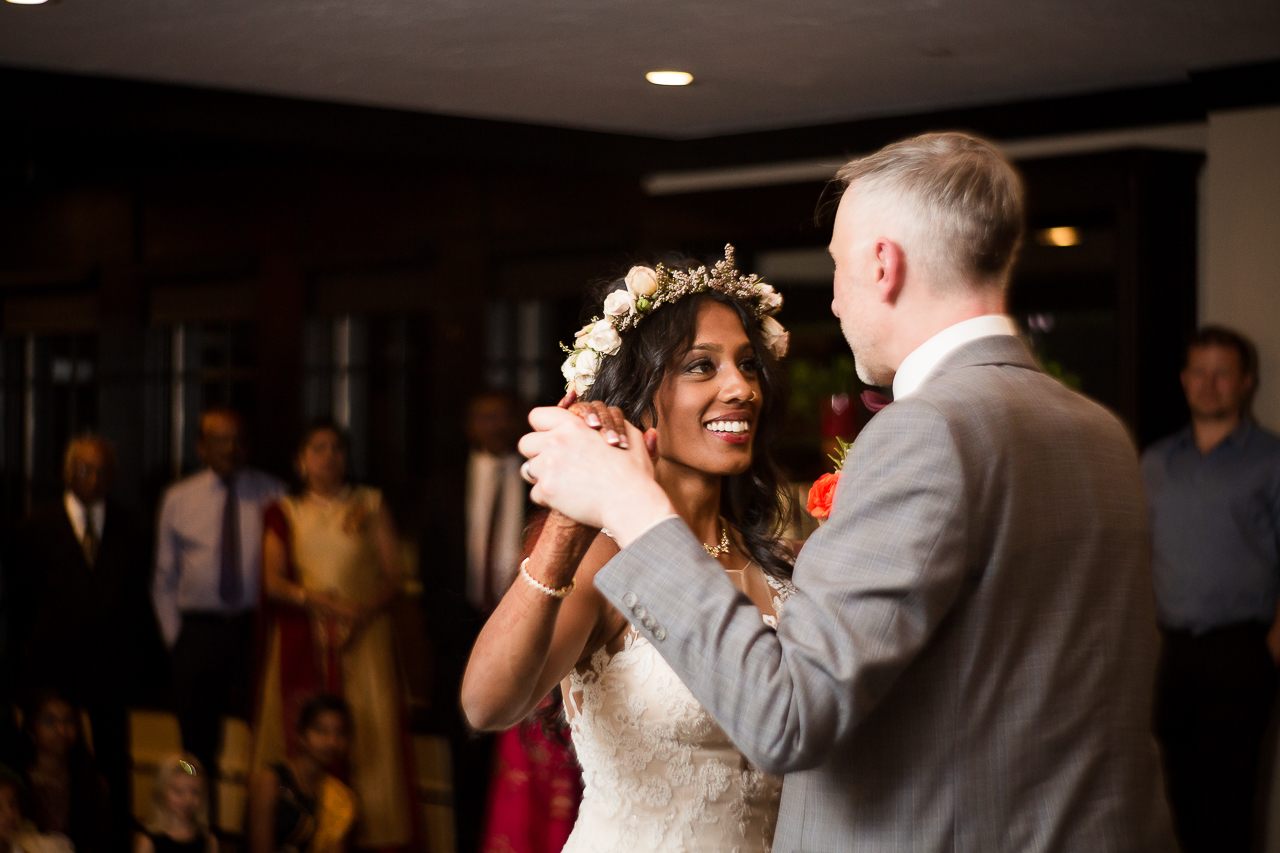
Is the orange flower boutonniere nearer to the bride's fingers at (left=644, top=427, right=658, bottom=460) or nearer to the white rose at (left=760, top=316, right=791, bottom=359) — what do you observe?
the bride's fingers at (left=644, top=427, right=658, bottom=460)

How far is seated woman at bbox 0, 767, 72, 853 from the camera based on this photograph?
3850 mm

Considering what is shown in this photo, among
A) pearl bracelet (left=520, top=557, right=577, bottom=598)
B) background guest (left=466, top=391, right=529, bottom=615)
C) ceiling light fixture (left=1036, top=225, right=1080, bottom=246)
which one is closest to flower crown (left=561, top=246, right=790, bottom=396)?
pearl bracelet (left=520, top=557, right=577, bottom=598)

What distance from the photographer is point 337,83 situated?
4668mm

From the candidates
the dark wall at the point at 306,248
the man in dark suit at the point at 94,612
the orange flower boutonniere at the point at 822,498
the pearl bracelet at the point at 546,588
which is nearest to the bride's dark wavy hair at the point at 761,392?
the orange flower boutonniere at the point at 822,498

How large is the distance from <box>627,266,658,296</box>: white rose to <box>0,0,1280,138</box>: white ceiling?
1687 millimetres

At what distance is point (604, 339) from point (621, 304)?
7cm

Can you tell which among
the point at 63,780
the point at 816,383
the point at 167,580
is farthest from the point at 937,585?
the point at 167,580

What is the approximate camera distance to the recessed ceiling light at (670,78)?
4.58 meters

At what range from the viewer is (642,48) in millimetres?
4203

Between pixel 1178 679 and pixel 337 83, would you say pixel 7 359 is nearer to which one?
pixel 337 83

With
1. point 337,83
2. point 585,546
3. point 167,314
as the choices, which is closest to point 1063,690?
point 585,546

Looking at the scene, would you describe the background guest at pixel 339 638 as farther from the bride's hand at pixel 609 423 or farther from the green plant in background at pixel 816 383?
the bride's hand at pixel 609 423

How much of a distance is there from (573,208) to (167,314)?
2.68m

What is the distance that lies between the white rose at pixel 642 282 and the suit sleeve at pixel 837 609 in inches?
45.3
